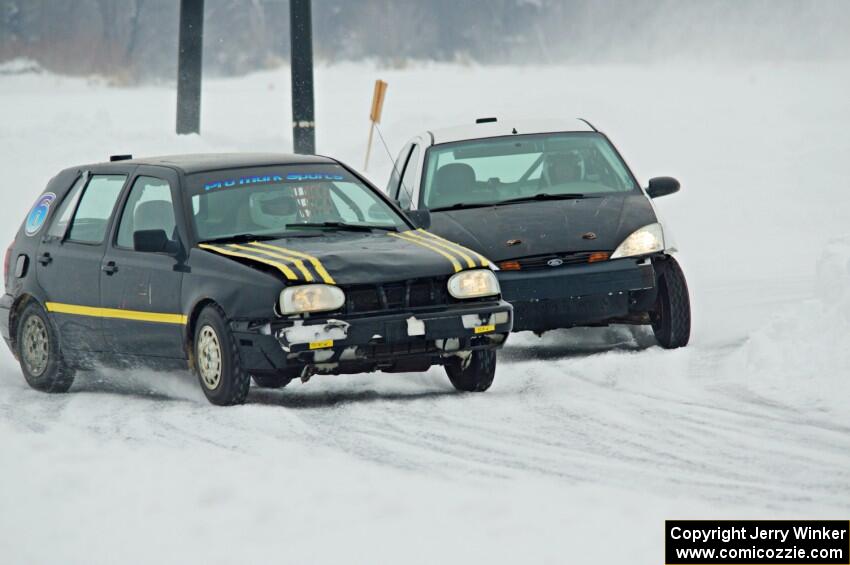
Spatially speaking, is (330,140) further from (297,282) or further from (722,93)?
(297,282)

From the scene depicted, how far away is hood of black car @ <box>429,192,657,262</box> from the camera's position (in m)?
11.2

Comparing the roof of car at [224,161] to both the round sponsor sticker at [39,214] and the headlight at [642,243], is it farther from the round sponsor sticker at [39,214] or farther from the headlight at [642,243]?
the headlight at [642,243]

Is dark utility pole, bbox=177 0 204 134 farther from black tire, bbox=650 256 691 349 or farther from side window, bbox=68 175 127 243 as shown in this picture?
black tire, bbox=650 256 691 349

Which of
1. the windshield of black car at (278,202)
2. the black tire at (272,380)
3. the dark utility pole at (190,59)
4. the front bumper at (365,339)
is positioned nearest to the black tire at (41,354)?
the windshield of black car at (278,202)

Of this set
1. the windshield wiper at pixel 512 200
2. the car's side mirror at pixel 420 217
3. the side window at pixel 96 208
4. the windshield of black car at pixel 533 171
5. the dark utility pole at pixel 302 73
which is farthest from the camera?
the dark utility pole at pixel 302 73

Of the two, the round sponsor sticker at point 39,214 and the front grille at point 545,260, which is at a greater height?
the round sponsor sticker at point 39,214

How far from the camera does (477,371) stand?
9.99m

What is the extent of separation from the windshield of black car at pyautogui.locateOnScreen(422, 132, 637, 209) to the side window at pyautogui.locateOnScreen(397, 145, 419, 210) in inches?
6.2

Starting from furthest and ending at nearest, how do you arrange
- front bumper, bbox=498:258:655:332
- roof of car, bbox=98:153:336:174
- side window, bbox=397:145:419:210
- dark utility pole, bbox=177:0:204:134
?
dark utility pole, bbox=177:0:204:134 → side window, bbox=397:145:419:210 → front bumper, bbox=498:258:655:332 → roof of car, bbox=98:153:336:174

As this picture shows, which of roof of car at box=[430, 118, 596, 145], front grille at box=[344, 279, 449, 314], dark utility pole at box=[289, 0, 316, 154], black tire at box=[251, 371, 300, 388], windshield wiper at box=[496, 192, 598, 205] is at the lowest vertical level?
black tire at box=[251, 371, 300, 388]

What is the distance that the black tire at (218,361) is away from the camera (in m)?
9.41

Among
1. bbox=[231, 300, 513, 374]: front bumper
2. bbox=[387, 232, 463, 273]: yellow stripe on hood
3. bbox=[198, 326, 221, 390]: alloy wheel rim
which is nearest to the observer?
bbox=[231, 300, 513, 374]: front bumper

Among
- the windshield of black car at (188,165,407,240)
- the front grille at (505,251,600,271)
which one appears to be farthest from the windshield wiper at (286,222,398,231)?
the front grille at (505,251,600,271)

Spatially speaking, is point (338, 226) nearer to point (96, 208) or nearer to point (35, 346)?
point (96, 208)
